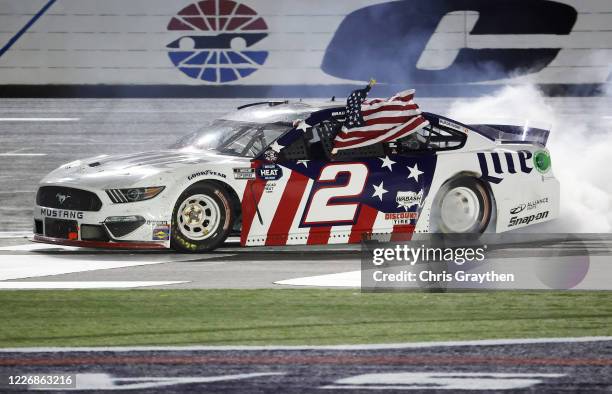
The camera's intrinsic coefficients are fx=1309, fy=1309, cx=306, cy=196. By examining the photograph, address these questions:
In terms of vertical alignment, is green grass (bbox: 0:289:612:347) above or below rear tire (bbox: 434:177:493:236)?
below

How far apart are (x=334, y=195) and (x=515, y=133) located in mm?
2183

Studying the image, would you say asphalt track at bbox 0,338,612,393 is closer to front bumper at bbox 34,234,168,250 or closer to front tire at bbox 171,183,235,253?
front bumper at bbox 34,234,168,250

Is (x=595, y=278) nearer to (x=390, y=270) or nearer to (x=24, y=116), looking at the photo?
(x=390, y=270)

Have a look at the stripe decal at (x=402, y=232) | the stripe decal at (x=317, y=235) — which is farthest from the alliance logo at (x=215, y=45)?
the stripe decal at (x=317, y=235)

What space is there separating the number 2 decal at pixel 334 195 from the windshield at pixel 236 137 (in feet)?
1.80

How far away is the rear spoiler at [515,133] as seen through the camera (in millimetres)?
11586

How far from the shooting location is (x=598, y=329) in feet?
22.5

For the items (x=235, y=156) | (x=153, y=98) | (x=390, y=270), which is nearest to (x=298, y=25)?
(x=153, y=98)

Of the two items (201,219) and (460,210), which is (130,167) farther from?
(460,210)

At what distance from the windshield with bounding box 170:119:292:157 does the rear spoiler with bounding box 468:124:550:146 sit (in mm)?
2026

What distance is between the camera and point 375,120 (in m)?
10.7

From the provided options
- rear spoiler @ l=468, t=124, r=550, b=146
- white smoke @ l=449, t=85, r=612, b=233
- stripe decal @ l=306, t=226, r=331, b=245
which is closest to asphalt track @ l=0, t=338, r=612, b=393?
stripe decal @ l=306, t=226, r=331, b=245

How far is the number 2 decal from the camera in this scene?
1030 cm

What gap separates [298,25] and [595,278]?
13.2m
